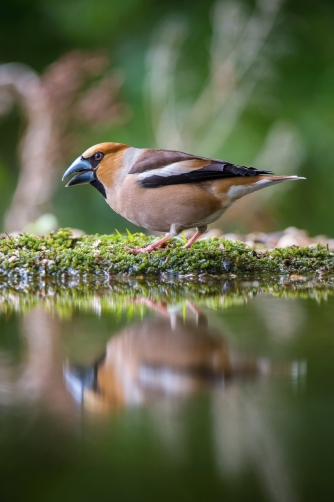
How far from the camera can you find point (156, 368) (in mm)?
1671

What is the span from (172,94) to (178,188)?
4.77 metres

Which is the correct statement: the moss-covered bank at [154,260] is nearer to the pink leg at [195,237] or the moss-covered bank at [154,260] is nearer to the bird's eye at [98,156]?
the pink leg at [195,237]

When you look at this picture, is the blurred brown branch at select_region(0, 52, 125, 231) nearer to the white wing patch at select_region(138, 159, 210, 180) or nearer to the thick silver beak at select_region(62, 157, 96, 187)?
the thick silver beak at select_region(62, 157, 96, 187)

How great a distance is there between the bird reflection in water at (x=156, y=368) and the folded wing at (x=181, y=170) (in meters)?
1.72

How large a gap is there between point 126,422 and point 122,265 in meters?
2.28

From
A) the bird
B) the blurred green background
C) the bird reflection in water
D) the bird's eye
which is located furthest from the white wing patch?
the blurred green background

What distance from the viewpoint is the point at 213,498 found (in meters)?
1.06

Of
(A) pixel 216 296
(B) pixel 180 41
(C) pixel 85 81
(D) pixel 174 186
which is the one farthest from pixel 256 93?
(A) pixel 216 296

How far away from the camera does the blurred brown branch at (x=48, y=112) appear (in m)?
7.15

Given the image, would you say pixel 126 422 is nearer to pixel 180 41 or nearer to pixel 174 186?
pixel 174 186

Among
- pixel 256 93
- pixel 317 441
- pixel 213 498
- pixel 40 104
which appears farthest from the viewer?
pixel 256 93

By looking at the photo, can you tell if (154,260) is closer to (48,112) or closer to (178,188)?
(178,188)

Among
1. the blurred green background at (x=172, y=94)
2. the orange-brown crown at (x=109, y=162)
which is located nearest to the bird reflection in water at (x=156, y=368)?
the orange-brown crown at (x=109, y=162)

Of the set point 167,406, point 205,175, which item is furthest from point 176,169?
point 167,406
